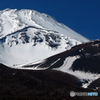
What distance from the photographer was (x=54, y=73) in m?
64.0

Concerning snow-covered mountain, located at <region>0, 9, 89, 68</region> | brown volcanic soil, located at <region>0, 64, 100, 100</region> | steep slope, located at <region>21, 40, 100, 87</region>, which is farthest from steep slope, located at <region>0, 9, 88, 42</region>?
brown volcanic soil, located at <region>0, 64, 100, 100</region>

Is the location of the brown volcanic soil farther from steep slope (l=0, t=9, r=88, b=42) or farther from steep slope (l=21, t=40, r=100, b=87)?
steep slope (l=0, t=9, r=88, b=42)

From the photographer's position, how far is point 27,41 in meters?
135

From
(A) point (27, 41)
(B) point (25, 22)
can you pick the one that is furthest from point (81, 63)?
(B) point (25, 22)

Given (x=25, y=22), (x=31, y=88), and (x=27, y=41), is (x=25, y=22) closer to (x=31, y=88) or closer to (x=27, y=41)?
(x=27, y=41)

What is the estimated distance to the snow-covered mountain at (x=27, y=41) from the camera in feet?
388

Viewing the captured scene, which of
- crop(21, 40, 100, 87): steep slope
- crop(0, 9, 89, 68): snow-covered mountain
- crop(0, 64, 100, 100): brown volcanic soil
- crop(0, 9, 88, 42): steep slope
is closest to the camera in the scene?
crop(0, 64, 100, 100): brown volcanic soil

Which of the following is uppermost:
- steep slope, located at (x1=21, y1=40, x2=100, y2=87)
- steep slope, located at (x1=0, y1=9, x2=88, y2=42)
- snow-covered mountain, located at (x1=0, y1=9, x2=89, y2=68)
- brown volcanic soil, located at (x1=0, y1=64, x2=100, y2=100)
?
steep slope, located at (x1=0, y1=9, x2=88, y2=42)

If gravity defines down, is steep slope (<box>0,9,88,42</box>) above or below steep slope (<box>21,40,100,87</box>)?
above

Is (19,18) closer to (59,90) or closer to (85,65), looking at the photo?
(85,65)

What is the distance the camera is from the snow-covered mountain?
11819 cm

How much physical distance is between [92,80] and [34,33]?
84.0m

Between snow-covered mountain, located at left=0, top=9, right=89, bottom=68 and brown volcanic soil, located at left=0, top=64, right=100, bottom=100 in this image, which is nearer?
brown volcanic soil, located at left=0, top=64, right=100, bottom=100

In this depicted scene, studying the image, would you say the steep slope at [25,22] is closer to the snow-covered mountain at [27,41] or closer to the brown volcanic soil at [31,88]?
the snow-covered mountain at [27,41]
